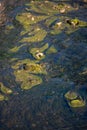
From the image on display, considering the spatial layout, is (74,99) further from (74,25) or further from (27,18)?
(27,18)

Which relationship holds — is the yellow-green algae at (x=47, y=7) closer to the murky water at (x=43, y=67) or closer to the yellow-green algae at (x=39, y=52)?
the murky water at (x=43, y=67)

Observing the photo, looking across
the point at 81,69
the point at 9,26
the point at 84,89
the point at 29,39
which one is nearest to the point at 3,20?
the point at 9,26

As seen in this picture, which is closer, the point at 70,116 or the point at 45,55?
the point at 70,116

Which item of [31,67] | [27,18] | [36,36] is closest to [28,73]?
[31,67]

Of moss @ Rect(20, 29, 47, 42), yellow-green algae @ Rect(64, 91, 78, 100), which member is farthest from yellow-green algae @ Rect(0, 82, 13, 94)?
moss @ Rect(20, 29, 47, 42)

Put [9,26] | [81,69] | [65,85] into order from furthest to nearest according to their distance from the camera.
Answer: [9,26]
[81,69]
[65,85]

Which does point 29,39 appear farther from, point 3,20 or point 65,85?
point 65,85

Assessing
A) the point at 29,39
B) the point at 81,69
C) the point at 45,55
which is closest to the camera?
the point at 81,69
